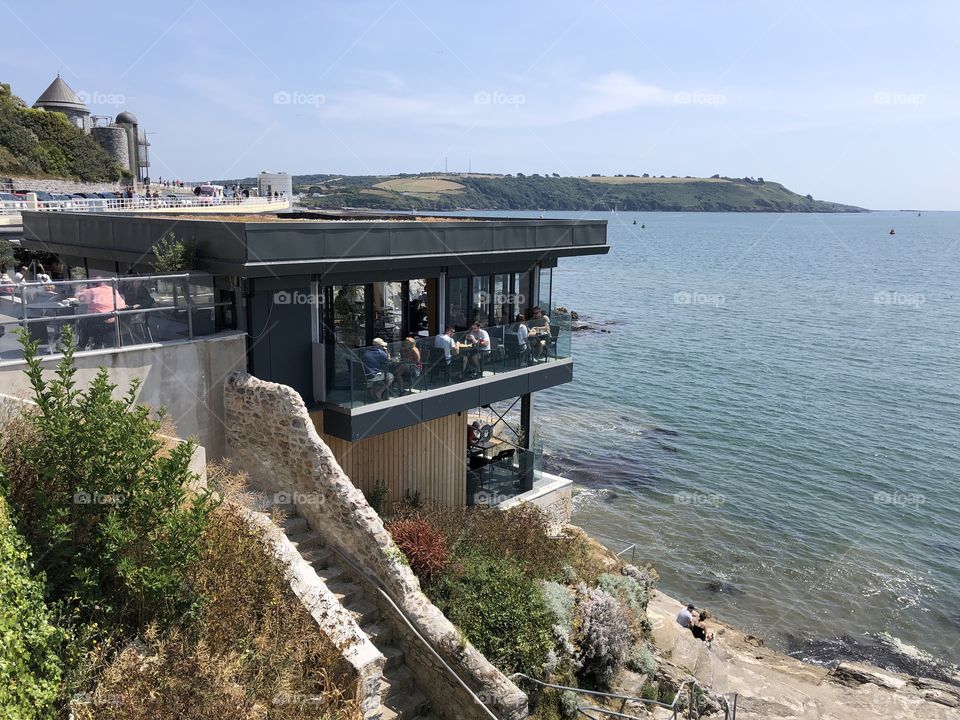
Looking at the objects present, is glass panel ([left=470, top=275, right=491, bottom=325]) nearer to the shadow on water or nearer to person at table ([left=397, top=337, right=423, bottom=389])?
person at table ([left=397, top=337, right=423, bottom=389])

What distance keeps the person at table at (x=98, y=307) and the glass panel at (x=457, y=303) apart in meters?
7.36

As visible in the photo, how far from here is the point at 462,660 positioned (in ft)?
38.0

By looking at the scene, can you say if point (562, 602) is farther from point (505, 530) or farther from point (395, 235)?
point (395, 235)

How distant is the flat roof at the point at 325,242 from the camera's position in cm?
1393

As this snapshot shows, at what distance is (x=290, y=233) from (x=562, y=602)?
8334mm

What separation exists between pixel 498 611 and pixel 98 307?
8433 mm

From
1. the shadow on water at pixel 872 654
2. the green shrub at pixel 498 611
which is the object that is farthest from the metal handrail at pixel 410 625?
the shadow on water at pixel 872 654

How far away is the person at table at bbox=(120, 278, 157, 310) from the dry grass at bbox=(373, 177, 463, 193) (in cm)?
16041

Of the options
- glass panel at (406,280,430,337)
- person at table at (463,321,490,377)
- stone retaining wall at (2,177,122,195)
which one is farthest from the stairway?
stone retaining wall at (2,177,122,195)

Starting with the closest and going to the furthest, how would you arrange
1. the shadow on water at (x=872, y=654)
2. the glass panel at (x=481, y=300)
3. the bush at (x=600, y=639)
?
1. the bush at (x=600, y=639)
2. the glass panel at (x=481, y=300)
3. the shadow on water at (x=872, y=654)

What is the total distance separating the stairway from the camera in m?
11.9

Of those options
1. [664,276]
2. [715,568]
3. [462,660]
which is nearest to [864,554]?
[715,568]

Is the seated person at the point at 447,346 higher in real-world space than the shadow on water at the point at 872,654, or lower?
higher

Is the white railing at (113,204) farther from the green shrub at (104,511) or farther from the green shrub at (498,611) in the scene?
the green shrub at (498,611)
